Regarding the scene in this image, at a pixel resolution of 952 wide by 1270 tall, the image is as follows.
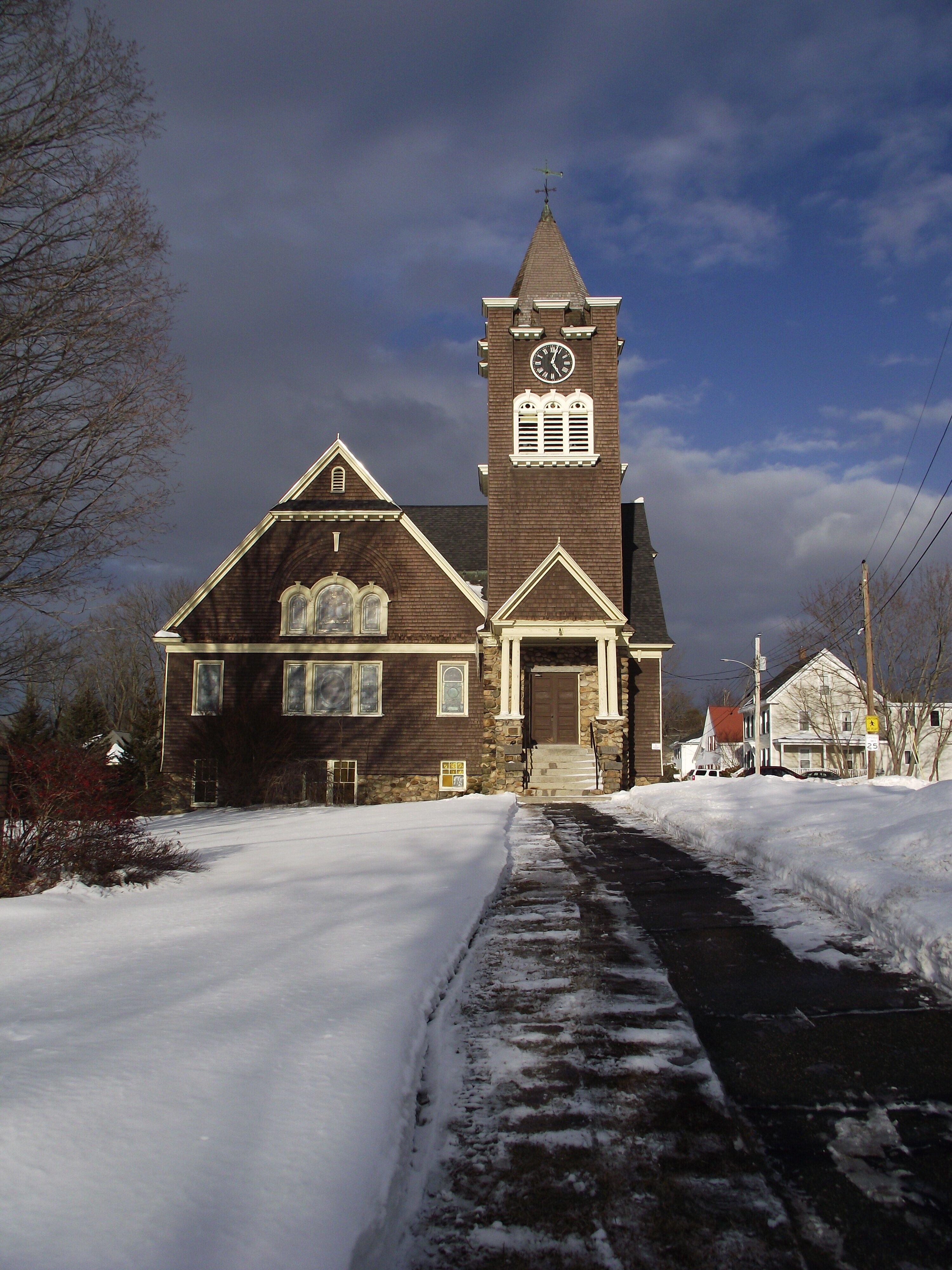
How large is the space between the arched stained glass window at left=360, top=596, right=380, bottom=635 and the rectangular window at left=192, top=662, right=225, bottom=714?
4.20 meters

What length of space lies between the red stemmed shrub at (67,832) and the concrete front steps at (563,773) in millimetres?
14872

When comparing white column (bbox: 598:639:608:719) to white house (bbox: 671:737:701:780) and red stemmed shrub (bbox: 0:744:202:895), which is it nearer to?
red stemmed shrub (bbox: 0:744:202:895)

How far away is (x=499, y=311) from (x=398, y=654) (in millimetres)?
11004

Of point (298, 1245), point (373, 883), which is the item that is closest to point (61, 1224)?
point (298, 1245)

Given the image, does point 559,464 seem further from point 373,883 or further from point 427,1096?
point 427,1096

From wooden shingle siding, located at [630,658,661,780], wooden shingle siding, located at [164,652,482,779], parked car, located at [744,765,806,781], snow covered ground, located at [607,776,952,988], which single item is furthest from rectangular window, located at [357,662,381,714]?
parked car, located at [744,765,806,781]

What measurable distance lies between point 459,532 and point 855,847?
2260 cm

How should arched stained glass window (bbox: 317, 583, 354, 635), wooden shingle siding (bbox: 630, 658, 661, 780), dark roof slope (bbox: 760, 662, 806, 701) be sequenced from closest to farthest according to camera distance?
arched stained glass window (bbox: 317, 583, 354, 635) → wooden shingle siding (bbox: 630, 658, 661, 780) → dark roof slope (bbox: 760, 662, 806, 701)

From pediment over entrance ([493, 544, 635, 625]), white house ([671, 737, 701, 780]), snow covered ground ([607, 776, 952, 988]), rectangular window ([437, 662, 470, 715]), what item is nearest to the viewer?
snow covered ground ([607, 776, 952, 988])

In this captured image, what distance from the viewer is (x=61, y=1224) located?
224 centimetres

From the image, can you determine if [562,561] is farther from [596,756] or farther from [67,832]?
[67,832]

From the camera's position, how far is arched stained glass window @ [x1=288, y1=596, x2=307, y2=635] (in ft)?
79.5

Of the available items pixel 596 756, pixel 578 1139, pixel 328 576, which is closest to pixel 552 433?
pixel 328 576

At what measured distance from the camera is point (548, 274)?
27109mm
